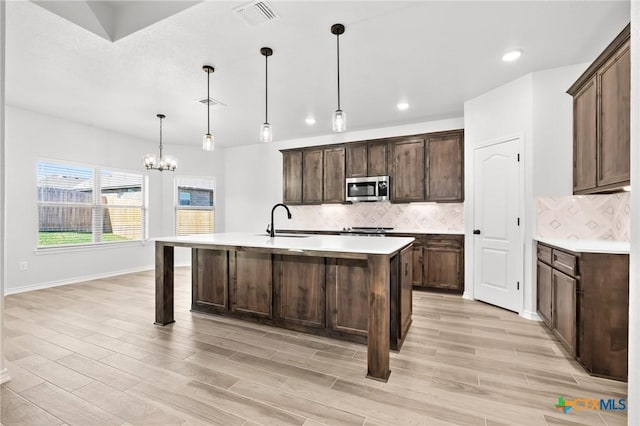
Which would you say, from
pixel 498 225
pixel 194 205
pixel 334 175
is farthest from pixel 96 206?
pixel 498 225

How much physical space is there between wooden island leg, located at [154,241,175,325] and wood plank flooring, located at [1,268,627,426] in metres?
0.15

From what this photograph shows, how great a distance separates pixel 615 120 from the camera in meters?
2.33

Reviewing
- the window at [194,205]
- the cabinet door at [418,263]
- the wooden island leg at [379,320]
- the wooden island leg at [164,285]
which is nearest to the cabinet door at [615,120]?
the wooden island leg at [379,320]

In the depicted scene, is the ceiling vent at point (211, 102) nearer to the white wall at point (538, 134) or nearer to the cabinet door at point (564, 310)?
the white wall at point (538, 134)

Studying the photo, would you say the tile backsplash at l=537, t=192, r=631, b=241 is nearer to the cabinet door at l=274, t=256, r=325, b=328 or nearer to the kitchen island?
the kitchen island

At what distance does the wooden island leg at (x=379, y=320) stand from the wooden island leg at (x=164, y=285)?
2.22 meters

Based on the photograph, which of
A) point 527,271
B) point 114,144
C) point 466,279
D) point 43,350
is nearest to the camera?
point 43,350

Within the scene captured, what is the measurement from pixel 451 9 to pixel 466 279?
331 centimetres

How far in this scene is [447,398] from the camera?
186 centimetres

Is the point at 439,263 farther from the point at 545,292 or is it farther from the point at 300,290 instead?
the point at 300,290

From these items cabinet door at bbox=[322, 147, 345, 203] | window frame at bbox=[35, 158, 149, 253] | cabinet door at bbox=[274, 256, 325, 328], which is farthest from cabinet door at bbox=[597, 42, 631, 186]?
window frame at bbox=[35, 158, 149, 253]

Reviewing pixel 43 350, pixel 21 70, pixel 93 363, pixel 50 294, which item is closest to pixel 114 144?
pixel 21 70

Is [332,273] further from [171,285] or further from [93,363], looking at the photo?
[93,363]

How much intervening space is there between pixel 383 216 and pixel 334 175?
1.19m
